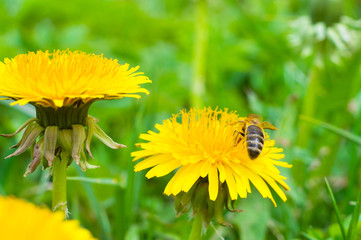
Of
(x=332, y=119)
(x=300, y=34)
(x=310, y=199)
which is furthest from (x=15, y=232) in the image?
(x=332, y=119)

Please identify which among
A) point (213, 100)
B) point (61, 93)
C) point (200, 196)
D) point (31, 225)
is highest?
point (213, 100)

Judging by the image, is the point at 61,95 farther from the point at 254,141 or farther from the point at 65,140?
the point at 254,141

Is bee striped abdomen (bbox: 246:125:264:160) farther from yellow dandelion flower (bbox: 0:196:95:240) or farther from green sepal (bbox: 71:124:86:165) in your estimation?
yellow dandelion flower (bbox: 0:196:95:240)

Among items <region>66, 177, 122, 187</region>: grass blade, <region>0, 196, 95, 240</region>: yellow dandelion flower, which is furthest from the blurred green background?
<region>0, 196, 95, 240</region>: yellow dandelion flower

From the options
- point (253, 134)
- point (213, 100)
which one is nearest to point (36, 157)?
point (253, 134)

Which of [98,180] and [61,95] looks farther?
[98,180]

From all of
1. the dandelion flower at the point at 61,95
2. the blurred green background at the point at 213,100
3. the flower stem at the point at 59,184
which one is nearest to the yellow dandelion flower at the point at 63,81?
the dandelion flower at the point at 61,95

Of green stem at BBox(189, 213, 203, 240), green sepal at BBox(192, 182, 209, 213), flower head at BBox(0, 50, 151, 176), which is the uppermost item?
flower head at BBox(0, 50, 151, 176)
